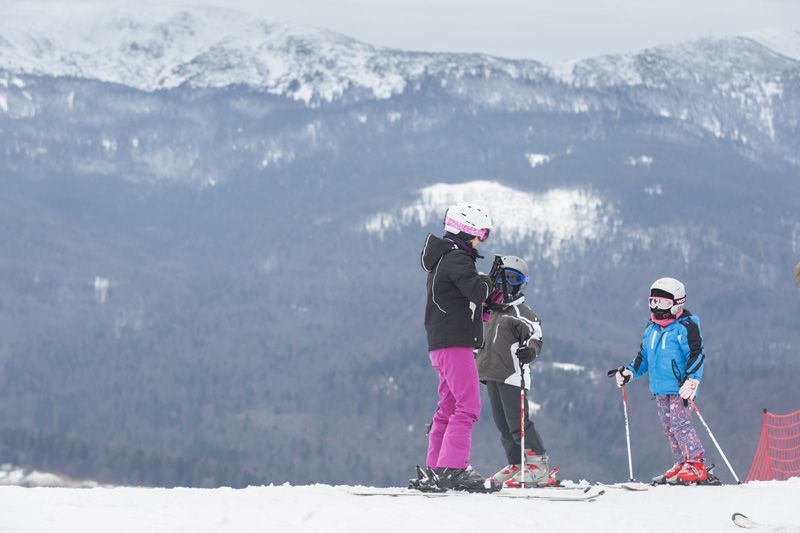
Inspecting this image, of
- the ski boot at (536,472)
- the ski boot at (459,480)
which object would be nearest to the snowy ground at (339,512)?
the ski boot at (459,480)

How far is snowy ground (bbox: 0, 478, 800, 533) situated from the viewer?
41.5 feet

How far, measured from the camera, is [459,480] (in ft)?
49.0

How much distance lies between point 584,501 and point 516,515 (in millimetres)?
1407

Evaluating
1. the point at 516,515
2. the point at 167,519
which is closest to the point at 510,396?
the point at 516,515

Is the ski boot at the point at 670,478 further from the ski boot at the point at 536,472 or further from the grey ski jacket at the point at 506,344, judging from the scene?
the grey ski jacket at the point at 506,344

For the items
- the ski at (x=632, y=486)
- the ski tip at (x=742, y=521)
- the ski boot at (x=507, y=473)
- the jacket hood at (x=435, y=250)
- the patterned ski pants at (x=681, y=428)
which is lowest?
the ski at (x=632, y=486)

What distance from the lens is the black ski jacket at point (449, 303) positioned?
14.9 meters

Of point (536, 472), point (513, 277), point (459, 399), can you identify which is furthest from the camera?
point (513, 277)

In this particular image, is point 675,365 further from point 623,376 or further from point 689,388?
point 623,376

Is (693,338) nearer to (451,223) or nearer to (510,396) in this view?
(510,396)

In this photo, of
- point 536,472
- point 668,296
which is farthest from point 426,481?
point 668,296

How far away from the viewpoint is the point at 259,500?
14070 millimetres

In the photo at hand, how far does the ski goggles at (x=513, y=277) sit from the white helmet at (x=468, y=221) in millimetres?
1226

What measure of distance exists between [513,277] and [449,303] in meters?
1.65
